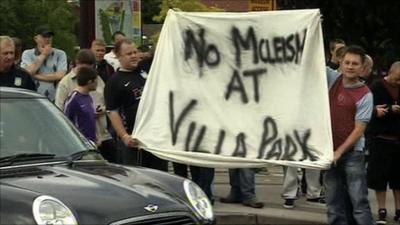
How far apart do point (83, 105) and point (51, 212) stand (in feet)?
11.9

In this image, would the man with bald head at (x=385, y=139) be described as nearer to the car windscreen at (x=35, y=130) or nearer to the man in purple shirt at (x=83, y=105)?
the man in purple shirt at (x=83, y=105)

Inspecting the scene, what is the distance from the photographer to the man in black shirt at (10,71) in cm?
814

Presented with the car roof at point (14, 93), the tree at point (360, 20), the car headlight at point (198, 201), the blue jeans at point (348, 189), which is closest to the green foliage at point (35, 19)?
the tree at point (360, 20)

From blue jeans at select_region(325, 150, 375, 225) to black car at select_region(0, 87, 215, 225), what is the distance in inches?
83.9

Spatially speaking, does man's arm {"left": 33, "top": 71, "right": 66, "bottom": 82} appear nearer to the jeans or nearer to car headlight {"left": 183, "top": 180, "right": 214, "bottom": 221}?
the jeans

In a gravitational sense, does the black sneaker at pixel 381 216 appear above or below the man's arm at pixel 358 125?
below

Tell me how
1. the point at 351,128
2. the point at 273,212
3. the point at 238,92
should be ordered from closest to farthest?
the point at 351,128
the point at 238,92
the point at 273,212

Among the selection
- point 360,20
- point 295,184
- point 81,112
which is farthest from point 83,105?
point 360,20

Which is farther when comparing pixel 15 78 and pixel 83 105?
pixel 15 78

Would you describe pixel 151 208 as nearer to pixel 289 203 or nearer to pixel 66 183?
pixel 66 183

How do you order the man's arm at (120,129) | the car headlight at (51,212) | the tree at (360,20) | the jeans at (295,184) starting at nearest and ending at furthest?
the car headlight at (51,212) < the man's arm at (120,129) < the jeans at (295,184) < the tree at (360,20)

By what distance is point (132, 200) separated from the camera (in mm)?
4953

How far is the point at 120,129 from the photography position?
797 cm

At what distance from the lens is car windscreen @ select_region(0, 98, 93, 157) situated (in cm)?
543
